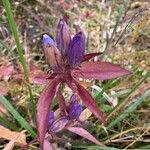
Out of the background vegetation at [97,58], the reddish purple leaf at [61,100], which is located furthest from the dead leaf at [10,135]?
the reddish purple leaf at [61,100]

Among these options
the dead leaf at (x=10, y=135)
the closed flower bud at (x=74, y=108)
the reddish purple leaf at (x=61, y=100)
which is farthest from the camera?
the dead leaf at (x=10, y=135)

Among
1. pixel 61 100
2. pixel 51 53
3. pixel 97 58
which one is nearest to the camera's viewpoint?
pixel 51 53

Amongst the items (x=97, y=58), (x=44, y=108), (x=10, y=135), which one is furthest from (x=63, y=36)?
(x=97, y=58)

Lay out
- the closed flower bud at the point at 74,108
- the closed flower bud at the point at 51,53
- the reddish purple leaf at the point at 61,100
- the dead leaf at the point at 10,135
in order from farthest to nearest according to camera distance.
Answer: the dead leaf at the point at 10,135 < the closed flower bud at the point at 74,108 < the reddish purple leaf at the point at 61,100 < the closed flower bud at the point at 51,53

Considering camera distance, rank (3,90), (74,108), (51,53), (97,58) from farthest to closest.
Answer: (97,58) < (3,90) < (74,108) < (51,53)

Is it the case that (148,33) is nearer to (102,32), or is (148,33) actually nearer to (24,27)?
(102,32)

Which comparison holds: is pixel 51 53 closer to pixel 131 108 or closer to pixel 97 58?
pixel 131 108

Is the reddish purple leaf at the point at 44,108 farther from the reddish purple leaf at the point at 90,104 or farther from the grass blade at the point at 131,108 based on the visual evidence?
the grass blade at the point at 131,108
